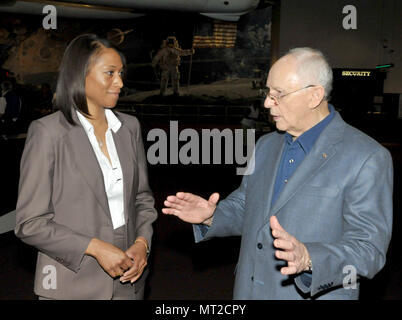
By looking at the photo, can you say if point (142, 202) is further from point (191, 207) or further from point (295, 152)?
point (295, 152)

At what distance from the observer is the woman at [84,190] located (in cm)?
163

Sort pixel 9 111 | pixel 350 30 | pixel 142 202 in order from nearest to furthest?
pixel 142 202, pixel 9 111, pixel 350 30

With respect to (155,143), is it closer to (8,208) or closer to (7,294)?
(8,208)

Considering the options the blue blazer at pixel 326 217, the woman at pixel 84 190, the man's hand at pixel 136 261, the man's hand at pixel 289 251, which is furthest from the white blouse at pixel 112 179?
the man's hand at pixel 289 251

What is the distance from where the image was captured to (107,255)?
1683 millimetres

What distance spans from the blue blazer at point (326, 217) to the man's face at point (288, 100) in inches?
4.7

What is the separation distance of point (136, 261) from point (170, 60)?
14753 mm

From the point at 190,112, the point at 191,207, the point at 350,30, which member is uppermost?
the point at 350,30

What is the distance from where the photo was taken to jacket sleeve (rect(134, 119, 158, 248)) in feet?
6.42

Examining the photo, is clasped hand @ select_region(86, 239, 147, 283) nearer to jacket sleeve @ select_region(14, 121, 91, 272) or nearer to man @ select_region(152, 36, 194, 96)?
jacket sleeve @ select_region(14, 121, 91, 272)

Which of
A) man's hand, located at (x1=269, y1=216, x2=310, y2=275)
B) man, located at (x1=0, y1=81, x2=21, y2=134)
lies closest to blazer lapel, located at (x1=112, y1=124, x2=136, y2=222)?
man's hand, located at (x1=269, y1=216, x2=310, y2=275)

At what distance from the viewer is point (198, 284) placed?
3891mm

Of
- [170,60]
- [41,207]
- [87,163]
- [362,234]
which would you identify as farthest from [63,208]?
[170,60]

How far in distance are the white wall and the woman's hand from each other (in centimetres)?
1401
